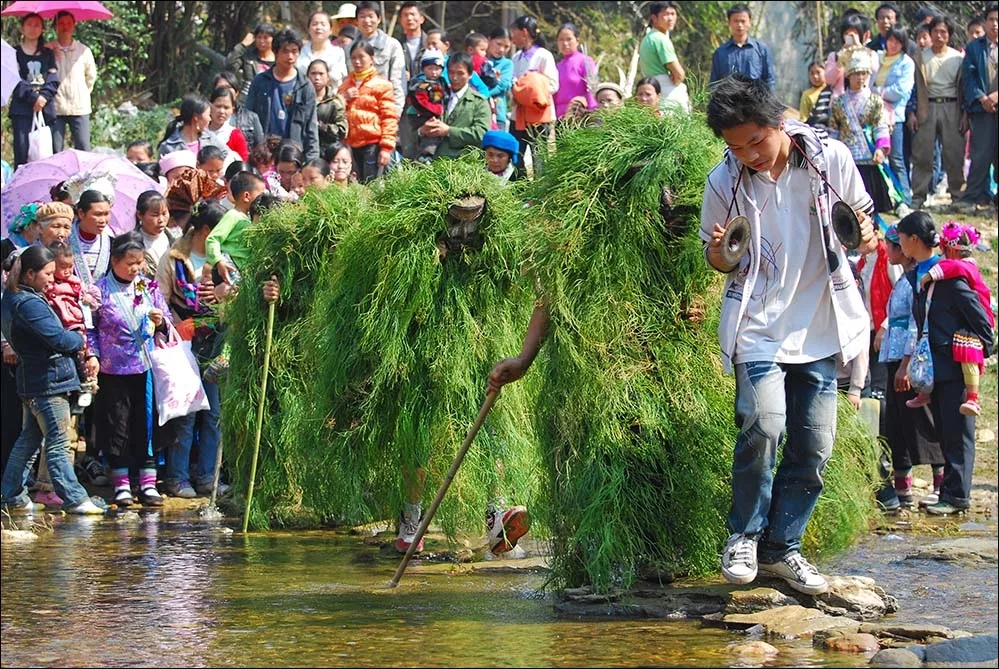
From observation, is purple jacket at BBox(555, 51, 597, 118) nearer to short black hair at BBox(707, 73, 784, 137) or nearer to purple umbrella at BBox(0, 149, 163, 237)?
purple umbrella at BBox(0, 149, 163, 237)

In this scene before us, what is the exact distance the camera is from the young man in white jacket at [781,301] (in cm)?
584

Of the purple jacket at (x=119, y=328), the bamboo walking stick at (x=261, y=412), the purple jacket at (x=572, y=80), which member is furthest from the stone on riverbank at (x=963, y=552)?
the purple jacket at (x=572, y=80)

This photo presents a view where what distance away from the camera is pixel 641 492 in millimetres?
6180

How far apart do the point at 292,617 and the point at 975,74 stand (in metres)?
12.2

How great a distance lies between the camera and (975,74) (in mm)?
16219

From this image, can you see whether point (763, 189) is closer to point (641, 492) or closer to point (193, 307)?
point (641, 492)

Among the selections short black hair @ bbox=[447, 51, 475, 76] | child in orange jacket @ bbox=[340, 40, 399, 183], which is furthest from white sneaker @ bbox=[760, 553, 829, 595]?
short black hair @ bbox=[447, 51, 475, 76]

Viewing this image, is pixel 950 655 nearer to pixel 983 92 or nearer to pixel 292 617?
pixel 292 617

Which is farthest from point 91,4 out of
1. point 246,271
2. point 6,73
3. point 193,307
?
point 246,271

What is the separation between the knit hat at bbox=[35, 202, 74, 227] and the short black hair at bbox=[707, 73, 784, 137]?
234 inches

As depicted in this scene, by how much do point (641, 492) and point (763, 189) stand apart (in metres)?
1.26

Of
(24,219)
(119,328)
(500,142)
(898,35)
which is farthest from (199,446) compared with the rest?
(898,35)

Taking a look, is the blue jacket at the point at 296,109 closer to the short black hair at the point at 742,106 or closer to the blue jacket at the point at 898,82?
the blue jacket at the point at 898,82

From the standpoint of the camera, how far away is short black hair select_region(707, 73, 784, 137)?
5777mm
